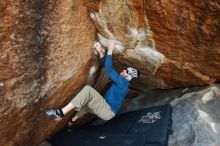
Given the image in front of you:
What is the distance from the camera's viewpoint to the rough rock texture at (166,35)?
4.24 metres

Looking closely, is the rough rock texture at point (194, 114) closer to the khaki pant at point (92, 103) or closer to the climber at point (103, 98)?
the climber at point (103, 98)

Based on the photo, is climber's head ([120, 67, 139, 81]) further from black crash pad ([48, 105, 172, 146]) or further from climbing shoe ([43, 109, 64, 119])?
climbing shoe ([43, 109, 64, 119])

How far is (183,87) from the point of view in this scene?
18.2 ft

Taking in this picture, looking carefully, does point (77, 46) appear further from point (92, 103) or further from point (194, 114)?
point (194, 114)

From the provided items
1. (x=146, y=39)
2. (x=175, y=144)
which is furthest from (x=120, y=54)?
(x=175, y=144)

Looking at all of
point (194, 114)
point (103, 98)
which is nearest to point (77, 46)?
point (103, 98)

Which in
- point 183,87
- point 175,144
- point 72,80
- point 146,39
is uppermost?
point 146,39

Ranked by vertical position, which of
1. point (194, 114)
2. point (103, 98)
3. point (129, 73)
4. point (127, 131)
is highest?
point (129, 73)

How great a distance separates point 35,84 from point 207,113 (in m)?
2.33

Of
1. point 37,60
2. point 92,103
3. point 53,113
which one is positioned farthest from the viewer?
point 92,103

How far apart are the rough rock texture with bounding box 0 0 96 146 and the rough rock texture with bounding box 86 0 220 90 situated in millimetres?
334

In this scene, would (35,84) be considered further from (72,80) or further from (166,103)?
(166,103)

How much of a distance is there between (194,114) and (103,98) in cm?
126

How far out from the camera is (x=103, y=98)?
5164mm
